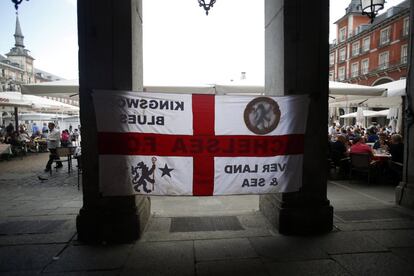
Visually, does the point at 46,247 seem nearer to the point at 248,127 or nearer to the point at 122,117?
the point at 122,117

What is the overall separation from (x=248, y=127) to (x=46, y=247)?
337 cm

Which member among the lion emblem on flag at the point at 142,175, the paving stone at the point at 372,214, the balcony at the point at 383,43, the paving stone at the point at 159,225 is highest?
the balcony at the point at 383,43

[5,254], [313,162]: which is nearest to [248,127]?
[313,162]

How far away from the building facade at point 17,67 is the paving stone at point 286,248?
245 ft

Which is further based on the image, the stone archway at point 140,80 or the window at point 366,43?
the window at point 366,43

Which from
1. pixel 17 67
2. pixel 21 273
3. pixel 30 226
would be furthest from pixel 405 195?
pixel 17 67

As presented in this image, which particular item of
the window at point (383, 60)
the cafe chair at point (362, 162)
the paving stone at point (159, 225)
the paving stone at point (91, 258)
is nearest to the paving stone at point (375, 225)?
the paving stone at point (159, 225)

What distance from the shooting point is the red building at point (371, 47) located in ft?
114

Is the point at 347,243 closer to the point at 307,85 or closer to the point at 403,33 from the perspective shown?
the point at 307,85

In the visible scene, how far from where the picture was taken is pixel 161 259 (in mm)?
3428

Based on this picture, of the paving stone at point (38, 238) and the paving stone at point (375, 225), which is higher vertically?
the paving stone at point (375, 225)

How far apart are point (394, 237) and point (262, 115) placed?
8.83 feet

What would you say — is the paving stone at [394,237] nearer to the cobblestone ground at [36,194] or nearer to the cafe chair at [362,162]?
the cafe chair at [362,162]

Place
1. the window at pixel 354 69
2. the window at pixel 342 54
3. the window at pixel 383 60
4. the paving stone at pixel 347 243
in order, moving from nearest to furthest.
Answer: the paving stone at pixel 347 243 → the window at pixel 383 60 → the window at pixel 354 69 → the window at pixel 342 54
